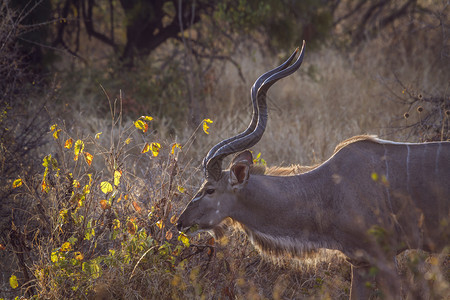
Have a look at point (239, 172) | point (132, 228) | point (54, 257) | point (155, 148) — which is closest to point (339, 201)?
point (239, 172)

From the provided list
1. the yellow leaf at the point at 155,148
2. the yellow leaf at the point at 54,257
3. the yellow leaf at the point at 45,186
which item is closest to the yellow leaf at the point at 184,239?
the yellow leaf at the point at 155,148

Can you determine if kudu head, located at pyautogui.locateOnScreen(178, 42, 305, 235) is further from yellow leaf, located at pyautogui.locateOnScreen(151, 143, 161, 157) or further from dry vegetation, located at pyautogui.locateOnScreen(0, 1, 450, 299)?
yellow leaf, located at pyautogui.locateOnScreen(151, 143, 161, 157)

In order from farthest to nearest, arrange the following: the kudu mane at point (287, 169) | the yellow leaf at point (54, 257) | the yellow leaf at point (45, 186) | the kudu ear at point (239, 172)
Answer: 1. the kudu mane at point (287, 169)
2. the yellow leaf at point (45, 186)
3. the kudu ear at point (239, 172)
4. the yellow leaf at point (54, 257)

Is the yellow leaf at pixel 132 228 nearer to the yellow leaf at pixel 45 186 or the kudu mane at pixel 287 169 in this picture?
the yellow leaf at pixel 45 186

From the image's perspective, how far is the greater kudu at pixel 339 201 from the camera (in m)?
3.84

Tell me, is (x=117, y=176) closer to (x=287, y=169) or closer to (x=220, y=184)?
(x=220, y=184)

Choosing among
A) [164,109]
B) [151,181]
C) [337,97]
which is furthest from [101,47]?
[151,181]

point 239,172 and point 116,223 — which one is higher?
point 239,172

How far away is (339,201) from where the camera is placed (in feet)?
12.8

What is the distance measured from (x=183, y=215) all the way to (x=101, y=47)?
31.3ft

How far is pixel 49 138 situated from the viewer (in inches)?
280

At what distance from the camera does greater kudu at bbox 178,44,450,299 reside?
12.6 feet

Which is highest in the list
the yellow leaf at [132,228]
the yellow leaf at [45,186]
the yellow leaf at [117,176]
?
the yellow leaf at [117,176]

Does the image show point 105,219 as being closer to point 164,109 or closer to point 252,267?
point 252,267
